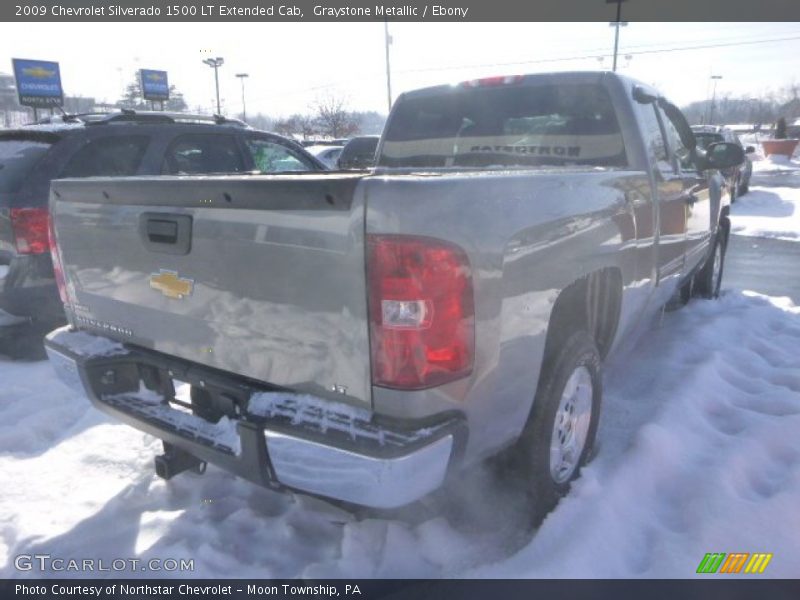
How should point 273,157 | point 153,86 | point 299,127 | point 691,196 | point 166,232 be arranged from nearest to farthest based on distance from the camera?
point 166,232, point 691,196, point 273,157, point 153,86, point 299,127

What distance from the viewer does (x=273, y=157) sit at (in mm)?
6332

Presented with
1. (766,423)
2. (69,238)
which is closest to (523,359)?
(766,423)

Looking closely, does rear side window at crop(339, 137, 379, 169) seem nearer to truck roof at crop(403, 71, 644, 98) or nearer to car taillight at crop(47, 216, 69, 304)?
truck roof at crop(403, 71, 644, 98)

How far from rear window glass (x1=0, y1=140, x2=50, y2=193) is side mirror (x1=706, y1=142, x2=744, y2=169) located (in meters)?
5.02

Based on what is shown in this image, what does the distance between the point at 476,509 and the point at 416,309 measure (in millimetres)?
1276

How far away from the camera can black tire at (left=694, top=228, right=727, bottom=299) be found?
5.81 metres

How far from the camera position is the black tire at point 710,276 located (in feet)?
19.1

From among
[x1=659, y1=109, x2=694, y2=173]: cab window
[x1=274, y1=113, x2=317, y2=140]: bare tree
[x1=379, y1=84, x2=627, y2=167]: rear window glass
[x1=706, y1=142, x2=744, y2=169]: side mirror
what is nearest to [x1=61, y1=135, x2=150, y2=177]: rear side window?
[x1=379, y1=84, x2=627, y2=167]: rear window glass

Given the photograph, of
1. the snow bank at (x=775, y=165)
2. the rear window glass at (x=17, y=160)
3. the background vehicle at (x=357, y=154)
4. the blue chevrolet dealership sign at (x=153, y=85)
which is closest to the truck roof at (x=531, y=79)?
the background vehicle at (x=357, y=154)

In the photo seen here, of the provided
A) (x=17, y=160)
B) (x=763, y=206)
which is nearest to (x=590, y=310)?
(x=17, y=160)

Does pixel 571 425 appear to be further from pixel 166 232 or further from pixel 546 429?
pixel 166 232

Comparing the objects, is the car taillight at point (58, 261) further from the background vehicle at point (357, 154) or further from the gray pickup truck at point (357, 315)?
the background vehicle at point (357, 154)
